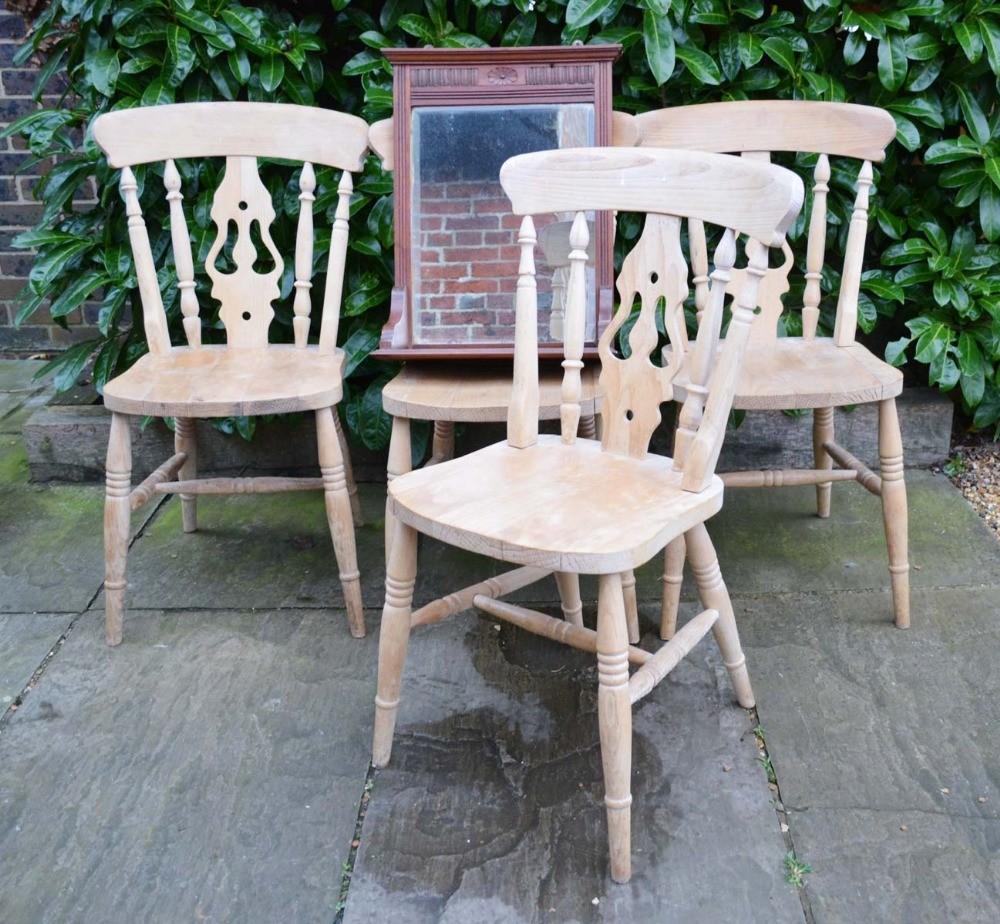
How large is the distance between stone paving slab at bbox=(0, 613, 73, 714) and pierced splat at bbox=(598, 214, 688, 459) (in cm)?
136

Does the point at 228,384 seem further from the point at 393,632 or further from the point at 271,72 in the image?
the point at 271,72

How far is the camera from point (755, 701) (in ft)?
6.65

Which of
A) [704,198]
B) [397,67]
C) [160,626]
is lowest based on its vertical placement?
[160,626]

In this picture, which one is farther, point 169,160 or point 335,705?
point 169,160

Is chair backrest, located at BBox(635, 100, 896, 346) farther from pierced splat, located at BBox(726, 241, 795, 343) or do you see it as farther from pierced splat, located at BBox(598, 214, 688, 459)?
pierced splat, located at BBox(598, 214, 688, 459)

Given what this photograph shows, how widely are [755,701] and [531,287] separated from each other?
93cm

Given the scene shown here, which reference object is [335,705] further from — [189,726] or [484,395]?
[484,395]

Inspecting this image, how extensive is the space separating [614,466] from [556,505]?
21 centimetres

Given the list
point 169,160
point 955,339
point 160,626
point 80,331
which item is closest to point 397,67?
point 169,160

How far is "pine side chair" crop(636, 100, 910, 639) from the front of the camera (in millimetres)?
2209

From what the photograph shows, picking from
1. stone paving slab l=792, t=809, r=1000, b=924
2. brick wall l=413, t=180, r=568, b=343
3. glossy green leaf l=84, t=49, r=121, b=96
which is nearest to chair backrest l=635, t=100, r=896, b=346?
brick wall l=413, t=180, r=568, b=343

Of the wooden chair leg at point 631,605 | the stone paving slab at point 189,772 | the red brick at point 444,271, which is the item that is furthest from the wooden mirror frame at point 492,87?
the stone paving slab at point 189,772

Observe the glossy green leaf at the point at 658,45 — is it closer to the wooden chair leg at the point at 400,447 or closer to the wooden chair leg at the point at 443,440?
the wooden chair leg at the point at 443,440

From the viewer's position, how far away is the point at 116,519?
2203 mm
